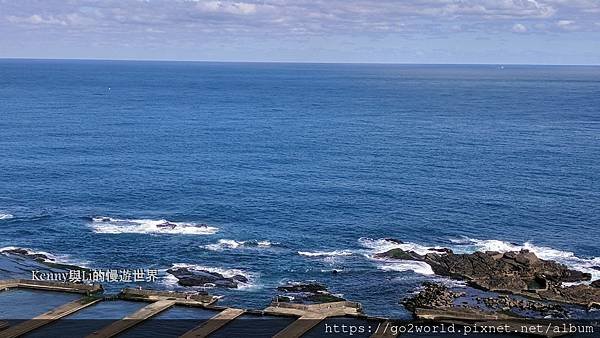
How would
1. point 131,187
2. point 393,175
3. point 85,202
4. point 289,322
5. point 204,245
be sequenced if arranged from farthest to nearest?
point 393,175
point 131,187
point 85,202
point 204,245
point 289,322

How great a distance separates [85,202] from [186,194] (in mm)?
19443

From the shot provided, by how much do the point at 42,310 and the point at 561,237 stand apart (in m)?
80.7

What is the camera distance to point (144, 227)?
113812 mm

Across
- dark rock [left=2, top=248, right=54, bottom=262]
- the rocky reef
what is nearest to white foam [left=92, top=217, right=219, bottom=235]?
dark rock [left=2, top=248, right=54, bottom=262]

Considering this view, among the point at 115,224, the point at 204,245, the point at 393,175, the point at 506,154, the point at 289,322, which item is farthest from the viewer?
the point at 506,154

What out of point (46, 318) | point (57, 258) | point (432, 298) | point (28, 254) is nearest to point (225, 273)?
point (57, 258)

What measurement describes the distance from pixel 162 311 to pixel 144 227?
43.8 metres

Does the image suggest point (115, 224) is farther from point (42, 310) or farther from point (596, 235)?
point (596, 235)

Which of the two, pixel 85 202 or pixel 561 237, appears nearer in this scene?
pixel 561 237

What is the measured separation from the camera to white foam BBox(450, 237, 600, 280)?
10044 cm

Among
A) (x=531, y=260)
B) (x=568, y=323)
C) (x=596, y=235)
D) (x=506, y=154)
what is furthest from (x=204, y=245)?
(x=506, y=154)

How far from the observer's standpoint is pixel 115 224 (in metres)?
115

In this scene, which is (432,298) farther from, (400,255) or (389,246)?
(389,246)

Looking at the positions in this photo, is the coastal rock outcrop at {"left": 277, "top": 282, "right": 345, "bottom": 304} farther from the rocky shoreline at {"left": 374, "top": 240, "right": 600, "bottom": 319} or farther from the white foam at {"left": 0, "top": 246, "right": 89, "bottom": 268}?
the white foam at {"left": 0, "top": 246, "right": 89, "bottom": 268}
